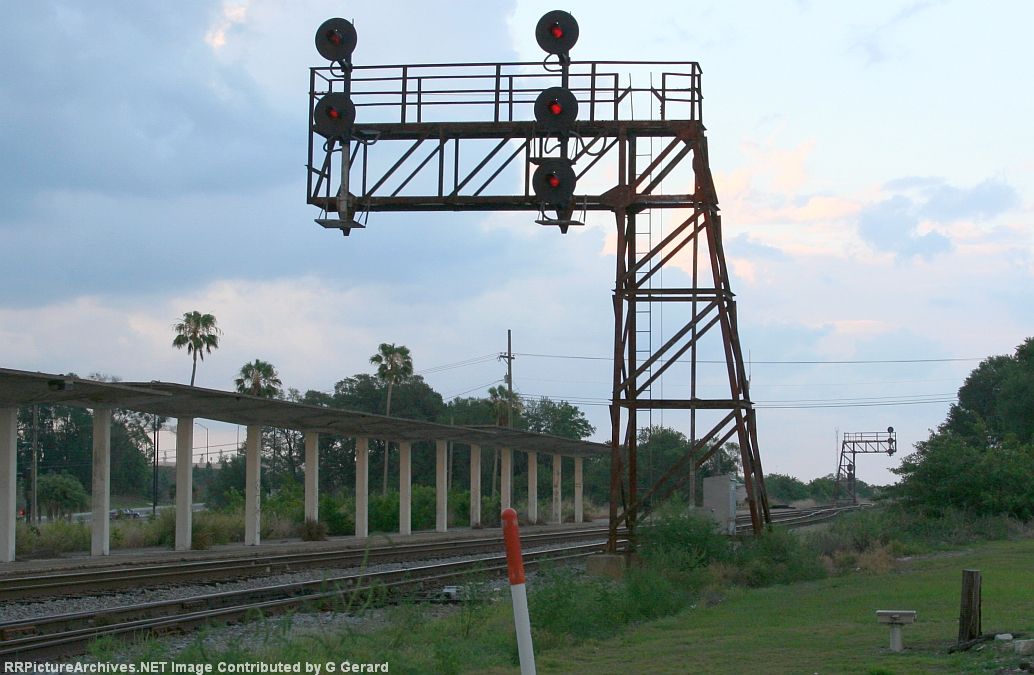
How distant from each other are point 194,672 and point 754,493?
18.0m

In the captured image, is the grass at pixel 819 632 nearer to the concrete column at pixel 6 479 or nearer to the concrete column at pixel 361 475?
the concrete column at pixel 6 479

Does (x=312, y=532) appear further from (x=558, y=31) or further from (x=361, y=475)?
(x=558, y=31)

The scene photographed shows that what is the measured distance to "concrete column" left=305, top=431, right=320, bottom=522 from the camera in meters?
39.8

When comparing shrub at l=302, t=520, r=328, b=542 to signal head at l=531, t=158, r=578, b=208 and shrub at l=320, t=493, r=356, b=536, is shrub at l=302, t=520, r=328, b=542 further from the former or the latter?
signal head at l=531, t=158, r=578, b=208

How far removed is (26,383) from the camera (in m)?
23.8

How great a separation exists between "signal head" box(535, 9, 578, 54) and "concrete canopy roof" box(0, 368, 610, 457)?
39.6ft

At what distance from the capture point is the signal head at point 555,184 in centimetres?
2114

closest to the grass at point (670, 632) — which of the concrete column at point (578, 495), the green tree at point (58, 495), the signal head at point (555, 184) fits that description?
the signal head at point (555, 184)

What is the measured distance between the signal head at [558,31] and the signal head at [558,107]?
929 mm

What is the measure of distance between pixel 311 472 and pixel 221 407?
9316 mm

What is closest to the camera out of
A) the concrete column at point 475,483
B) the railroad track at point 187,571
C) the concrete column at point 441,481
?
the railroad track at point 187,571

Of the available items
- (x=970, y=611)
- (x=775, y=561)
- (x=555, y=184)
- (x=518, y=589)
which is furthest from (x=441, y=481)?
(x=518, y=589)

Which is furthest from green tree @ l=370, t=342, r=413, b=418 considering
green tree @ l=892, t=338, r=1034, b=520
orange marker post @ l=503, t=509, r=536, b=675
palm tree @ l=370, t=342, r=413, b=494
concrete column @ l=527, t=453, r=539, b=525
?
orange marker post @ l=503, t=509, r=536, b=675

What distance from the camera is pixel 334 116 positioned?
858 inches
